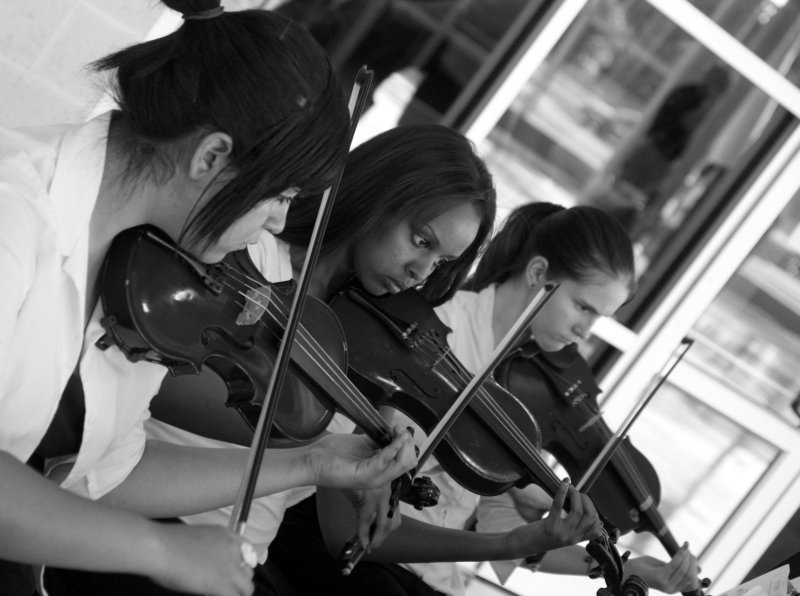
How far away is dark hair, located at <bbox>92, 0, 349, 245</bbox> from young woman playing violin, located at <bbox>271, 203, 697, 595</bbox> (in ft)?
2.44

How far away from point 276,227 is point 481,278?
0.96 meters

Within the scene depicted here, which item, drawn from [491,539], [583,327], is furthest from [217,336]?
[583,327]

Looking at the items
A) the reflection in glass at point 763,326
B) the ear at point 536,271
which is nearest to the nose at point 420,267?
the ear at point 536,271

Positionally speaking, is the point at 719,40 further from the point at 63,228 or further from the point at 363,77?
the point at 63,228

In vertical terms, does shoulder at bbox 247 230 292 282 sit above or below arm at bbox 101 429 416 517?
above

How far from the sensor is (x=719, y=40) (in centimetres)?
246

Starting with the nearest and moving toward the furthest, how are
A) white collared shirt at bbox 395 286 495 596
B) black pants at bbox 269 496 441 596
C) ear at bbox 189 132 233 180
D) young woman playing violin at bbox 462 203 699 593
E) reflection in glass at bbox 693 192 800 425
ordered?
ear at bbox 189 132 233 180
black pants at bbox 269 496 441 596
white collared shirt at bbox 395 286 495 596
young woman playing violin at bbox 462 203 699 593
reflection in glass at bbox 693 192 800 425

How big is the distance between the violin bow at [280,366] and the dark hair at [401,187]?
0.96 feet

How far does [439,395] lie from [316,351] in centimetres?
29

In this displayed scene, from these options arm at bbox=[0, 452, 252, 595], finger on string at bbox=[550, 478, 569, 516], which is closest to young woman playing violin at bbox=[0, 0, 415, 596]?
arm at bbox=[0, 452, 252, 595]

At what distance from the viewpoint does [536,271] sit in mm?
1811

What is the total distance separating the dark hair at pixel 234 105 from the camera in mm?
917

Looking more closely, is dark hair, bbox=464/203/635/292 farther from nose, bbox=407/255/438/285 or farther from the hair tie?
the hair tie

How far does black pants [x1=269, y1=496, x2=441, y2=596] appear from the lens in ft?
4.84
